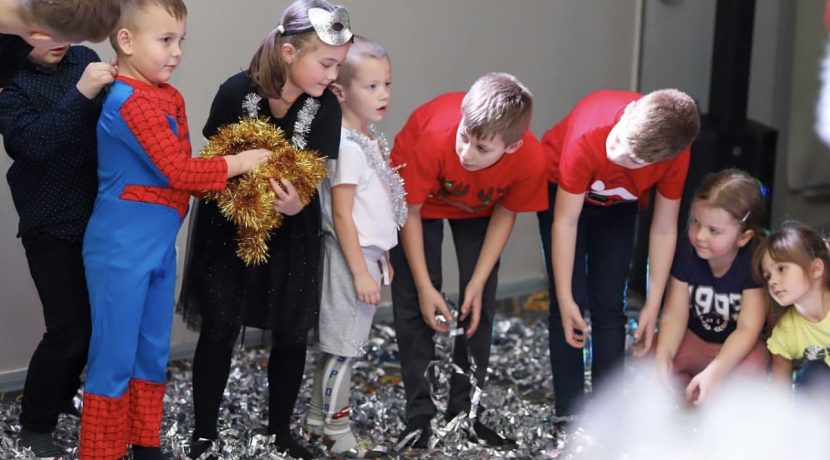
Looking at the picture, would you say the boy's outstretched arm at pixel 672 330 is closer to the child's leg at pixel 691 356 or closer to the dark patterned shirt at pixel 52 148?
the child's leg at pixel 691 356

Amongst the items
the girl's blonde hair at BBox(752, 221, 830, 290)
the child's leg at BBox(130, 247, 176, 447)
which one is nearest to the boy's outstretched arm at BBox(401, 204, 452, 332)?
the child's leg at BBox(130, 247, 176, 447)

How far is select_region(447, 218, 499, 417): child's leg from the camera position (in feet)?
9.93

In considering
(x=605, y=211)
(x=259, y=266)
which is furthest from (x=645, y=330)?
(x=259, y=266)

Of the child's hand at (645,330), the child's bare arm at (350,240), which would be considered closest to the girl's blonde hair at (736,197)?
the child's hand at (645,330)

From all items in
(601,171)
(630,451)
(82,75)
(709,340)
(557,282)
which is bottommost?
→ (630,451)

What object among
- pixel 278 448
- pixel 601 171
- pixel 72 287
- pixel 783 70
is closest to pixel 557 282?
pixel 601 171

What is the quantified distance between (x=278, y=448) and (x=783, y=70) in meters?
2.22

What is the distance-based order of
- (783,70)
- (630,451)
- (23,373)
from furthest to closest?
1. (783,70)
2. (23,373)
3. (630,451)

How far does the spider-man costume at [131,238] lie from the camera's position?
2420 millimetres

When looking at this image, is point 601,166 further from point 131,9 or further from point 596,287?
point 131,9

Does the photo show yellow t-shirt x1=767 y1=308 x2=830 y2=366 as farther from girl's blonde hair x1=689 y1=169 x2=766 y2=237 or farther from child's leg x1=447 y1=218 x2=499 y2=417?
child's leg x1=447 y1=218 x2=499 y2=417

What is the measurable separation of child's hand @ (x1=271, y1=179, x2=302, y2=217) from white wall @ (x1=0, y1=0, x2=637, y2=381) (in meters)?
1.00

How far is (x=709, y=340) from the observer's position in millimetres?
3117

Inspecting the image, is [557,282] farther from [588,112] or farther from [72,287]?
[72,287]
